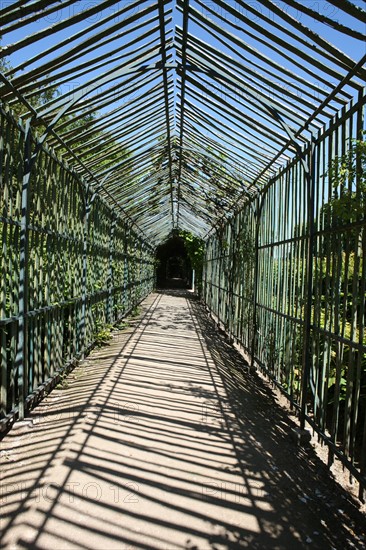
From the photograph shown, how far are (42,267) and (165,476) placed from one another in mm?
2933

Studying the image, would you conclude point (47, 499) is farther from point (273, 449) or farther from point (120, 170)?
point (120, 170)

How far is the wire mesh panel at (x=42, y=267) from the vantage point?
435 centimetres

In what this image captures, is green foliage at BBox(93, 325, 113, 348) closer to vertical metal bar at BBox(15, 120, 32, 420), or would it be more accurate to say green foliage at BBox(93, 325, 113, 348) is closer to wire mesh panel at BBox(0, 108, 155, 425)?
wire mesh panel at BBox(0, 108, 155, 425)

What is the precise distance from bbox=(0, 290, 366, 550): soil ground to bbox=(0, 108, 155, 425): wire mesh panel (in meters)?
0.55

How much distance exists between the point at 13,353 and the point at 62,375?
1.89 meters

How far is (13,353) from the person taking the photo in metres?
4.47

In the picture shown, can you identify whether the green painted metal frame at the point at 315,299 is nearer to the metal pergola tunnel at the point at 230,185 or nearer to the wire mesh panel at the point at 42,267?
the metal pergola tunnel at the point at 230,185

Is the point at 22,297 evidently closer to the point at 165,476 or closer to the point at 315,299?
the point at 165,476

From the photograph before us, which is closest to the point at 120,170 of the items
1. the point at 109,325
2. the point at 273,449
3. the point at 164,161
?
the point at 164,161

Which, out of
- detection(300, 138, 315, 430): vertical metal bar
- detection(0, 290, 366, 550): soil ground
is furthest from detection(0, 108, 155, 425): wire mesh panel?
detection(300, 138, 315, 430): vertical metal bar

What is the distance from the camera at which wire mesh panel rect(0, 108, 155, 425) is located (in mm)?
4352

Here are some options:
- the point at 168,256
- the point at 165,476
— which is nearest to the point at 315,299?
the point at 165,476

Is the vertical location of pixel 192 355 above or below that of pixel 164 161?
below

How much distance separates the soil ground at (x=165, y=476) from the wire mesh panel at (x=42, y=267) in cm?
55
